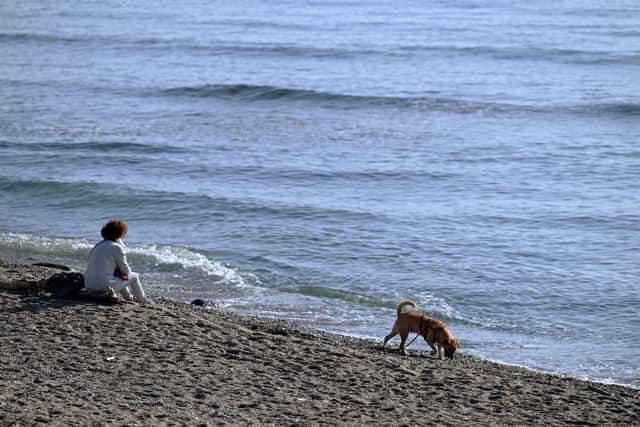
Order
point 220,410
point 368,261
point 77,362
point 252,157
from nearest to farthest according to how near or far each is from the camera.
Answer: point 220,410
point 77,362
point 368,261
point 252,157

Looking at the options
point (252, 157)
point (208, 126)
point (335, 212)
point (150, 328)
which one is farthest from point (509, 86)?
point (150, 328)

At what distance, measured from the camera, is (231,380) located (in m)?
9.92

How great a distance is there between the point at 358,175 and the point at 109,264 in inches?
511

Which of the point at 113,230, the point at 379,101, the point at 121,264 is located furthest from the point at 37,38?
the point at 121,264

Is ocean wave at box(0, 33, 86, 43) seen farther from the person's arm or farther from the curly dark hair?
the person's arm

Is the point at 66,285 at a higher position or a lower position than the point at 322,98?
→ lower

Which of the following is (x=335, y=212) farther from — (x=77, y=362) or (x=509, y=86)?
(x=509, y=86)

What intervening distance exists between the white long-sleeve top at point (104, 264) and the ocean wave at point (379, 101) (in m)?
23.0

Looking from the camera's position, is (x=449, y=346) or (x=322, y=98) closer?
(x=449, y=346)

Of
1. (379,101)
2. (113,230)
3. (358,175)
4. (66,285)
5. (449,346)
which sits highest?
(379,101)

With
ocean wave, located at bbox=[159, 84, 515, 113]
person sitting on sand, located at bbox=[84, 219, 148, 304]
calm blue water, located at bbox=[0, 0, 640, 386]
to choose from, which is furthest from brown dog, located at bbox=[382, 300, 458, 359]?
ocean wave, located at bbox=[159, 84, 515, 113]

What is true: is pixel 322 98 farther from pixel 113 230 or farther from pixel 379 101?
pixel 113 230

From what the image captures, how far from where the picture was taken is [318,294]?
16.2 m

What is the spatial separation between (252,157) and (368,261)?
29.7 feet
